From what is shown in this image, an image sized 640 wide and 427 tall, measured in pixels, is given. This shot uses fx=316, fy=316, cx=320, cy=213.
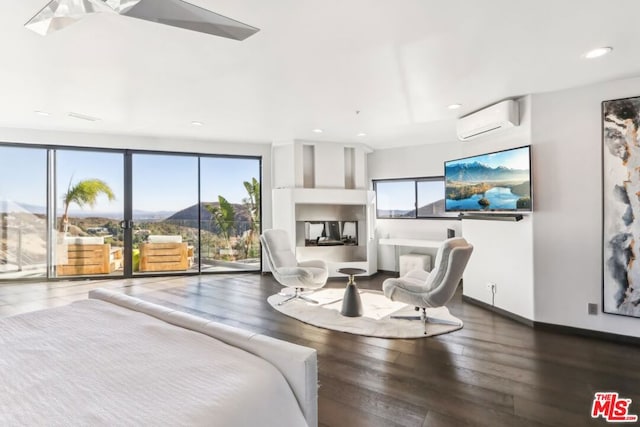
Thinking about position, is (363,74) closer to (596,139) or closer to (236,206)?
A: (596,139)

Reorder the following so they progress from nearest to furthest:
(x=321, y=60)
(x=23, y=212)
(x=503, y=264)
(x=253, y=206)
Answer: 1. (x=321, y=60)
2. (x=503, y=264)
3. (x=23, y=212)
4. (x=253, y=206)

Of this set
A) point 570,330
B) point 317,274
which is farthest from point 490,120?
point 317,274

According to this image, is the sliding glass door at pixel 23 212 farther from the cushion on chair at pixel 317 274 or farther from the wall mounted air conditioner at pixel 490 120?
the wall mounted air conditioner at pixel 490 120

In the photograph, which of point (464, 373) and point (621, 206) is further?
point (621, 206)

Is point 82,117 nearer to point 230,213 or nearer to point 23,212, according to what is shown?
point 23,212

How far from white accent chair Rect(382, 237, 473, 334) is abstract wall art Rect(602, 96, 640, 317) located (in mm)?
1282

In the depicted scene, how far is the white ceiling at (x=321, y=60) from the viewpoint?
2.06m

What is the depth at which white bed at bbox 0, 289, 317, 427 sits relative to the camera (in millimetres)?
949

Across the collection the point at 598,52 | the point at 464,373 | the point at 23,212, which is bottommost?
the point at 464,373

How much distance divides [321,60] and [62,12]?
68.3 inches

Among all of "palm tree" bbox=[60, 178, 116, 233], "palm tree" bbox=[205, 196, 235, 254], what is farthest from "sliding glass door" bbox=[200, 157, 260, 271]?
"palm tree" bbox=[60, 178, 116, 233]

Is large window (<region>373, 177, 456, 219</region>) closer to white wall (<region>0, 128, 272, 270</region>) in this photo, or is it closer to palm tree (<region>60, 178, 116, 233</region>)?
white wall (<region>0, 128, 272, 270</region>)

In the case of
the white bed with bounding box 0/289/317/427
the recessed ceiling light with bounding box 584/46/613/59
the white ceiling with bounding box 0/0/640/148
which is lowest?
the white bed with bounding box 0/289/317/427

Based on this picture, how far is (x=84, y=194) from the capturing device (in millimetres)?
5715
